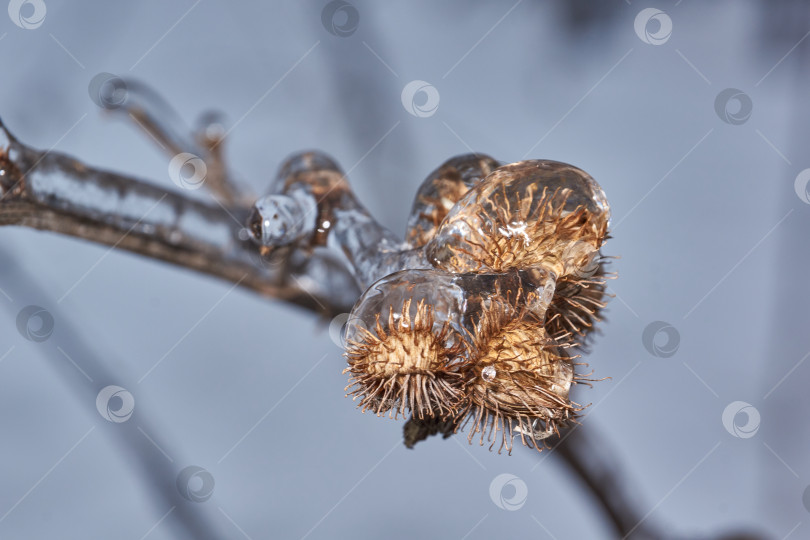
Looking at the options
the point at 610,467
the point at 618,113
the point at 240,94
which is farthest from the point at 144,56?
the point at 610,467

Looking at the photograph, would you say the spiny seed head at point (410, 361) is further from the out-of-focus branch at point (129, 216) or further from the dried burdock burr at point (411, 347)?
the out-of-focus branch at point (129, 216)

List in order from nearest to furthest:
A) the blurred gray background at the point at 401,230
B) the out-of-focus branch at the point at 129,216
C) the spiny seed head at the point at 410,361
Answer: the spiny seed head at the point at 410,361, the out-of-focus branch at the point at 129,216, the blurred gray background at the point at 401,230

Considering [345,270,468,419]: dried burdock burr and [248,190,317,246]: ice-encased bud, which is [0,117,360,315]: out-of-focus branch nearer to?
[248,190,317,246]: ice-encased bud

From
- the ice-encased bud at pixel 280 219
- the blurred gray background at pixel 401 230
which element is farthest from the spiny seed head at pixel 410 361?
the blurred gray background at pixel 401 230

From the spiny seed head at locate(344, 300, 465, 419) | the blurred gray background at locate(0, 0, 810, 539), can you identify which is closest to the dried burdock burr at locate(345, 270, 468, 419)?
the spiny seed head at locate(344, 300, 465, 419)

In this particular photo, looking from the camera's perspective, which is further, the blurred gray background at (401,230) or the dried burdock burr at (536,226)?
the blurred gray background at (401,230)

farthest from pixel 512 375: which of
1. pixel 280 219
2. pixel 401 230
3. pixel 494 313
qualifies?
pixel 401 230

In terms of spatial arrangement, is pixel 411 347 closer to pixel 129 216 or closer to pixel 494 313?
pixel 494 313
